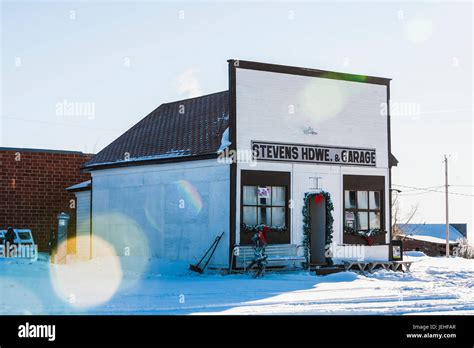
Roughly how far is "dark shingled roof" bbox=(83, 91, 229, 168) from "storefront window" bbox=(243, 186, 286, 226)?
1793 mm

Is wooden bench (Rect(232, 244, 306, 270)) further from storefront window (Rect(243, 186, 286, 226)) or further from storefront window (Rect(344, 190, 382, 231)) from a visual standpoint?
storefront window (Rect(344, 190, 382, 231))

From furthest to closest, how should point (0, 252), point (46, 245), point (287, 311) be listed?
point (46, 245)
point (0, 252)
point (287, 311)

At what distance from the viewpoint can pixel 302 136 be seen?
79.5ft

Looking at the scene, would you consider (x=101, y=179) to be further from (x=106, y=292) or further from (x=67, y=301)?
(x=67, y=301)

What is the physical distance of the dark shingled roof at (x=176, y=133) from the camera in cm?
2466

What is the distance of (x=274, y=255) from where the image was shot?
2325 centimetres

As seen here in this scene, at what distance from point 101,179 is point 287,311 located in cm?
1499

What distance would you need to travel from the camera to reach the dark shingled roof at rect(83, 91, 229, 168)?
971 inches

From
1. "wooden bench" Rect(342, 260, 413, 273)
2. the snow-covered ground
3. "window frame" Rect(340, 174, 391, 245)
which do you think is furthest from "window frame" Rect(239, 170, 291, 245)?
"window frame" Rect(340, 174, 391, 245)

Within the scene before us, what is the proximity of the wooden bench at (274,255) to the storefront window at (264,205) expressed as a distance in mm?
775

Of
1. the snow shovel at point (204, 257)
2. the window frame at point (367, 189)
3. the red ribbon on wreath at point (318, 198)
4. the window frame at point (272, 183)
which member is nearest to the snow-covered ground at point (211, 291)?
the snow shovel at point (204, 257)

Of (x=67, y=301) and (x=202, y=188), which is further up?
(x=202, y=188)
